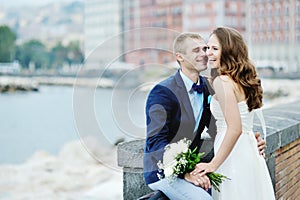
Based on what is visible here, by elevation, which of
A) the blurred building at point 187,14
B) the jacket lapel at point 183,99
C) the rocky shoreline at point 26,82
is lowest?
the rocky shoreline at point 26,82

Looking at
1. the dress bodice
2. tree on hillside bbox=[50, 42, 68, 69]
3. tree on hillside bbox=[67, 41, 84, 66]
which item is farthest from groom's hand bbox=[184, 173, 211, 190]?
tree on hillside bbox=[67, 41, 84, 66]

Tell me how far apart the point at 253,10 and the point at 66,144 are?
28.8 metres

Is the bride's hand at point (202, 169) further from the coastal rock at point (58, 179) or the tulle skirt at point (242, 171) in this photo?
the coastal rock at point (58, 179)

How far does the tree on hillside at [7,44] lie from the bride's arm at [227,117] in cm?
5668

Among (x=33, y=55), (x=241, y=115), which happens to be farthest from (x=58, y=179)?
(x=241, y=115)

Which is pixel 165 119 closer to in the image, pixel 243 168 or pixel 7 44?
pixel 243 168

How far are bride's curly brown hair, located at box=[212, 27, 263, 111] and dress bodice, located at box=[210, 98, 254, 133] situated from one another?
0.12 ft

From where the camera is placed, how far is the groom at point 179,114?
1.68 meters

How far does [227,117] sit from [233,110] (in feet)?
0.10

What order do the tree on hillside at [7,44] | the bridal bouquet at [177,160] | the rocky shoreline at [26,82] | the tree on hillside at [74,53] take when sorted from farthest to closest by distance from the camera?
1. the tree on hillside at [7,44]
2. the tree on hillside at [74,53]
3. the rocky shoreline at [26,82]
4. the bridal bouquet at [177,160]

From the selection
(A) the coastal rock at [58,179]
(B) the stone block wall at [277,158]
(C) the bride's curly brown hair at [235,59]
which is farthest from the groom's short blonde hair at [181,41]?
(A) the coastal rock at [58,179]

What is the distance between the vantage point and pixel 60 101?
204 feet

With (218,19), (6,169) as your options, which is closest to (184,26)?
(218,19)

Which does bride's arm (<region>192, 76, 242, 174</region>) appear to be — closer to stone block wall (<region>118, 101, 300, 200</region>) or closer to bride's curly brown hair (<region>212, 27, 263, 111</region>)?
bride's curly brown hair (<region>212, 27, 263, 111</region>)
